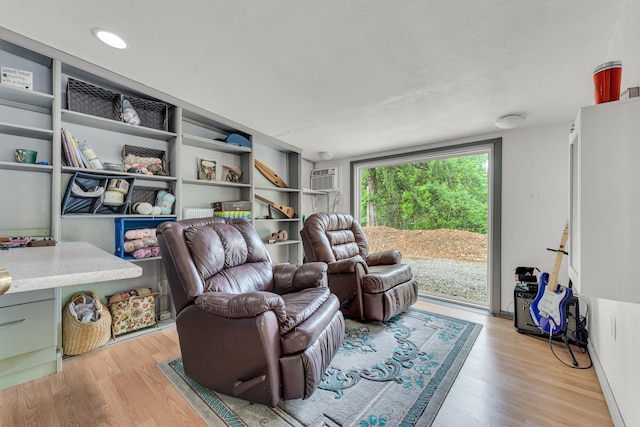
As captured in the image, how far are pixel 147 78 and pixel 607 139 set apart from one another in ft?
8.89

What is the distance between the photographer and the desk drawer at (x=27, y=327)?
1.55 meters

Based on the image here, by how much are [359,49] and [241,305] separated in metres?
1.63

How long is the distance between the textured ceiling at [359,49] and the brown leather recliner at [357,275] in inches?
50.7

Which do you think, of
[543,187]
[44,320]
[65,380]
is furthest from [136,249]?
[543,187]

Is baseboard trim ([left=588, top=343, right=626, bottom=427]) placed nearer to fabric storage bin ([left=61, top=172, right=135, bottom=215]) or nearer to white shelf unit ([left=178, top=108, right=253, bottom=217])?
white shelf unit ([left=178, top=108, right=253, bottom=217])

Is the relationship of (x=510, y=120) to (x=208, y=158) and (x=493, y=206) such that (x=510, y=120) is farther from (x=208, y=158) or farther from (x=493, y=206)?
(x=208, y=158)

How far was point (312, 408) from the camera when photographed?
4.75ft

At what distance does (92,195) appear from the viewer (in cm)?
205

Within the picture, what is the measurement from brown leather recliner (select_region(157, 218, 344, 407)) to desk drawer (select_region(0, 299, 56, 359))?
886 millimetres

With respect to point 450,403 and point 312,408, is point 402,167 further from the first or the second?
point 312,408

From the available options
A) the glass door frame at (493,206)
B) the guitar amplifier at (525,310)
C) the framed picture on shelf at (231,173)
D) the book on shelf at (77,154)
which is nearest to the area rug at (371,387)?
the guitar amplifier at (525,310)

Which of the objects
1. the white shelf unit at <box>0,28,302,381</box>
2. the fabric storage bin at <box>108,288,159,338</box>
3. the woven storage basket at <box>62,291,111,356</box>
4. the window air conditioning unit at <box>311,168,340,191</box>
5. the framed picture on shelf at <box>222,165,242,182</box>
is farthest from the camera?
the window air conditioning unit at <box>311,168,340,191</box>

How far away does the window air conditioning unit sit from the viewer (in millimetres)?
4234

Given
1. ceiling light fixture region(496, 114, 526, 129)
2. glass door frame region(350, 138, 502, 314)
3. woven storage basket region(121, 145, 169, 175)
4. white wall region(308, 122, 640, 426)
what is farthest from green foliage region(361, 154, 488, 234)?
woven storage basket region(121, 145, 169, 175)
